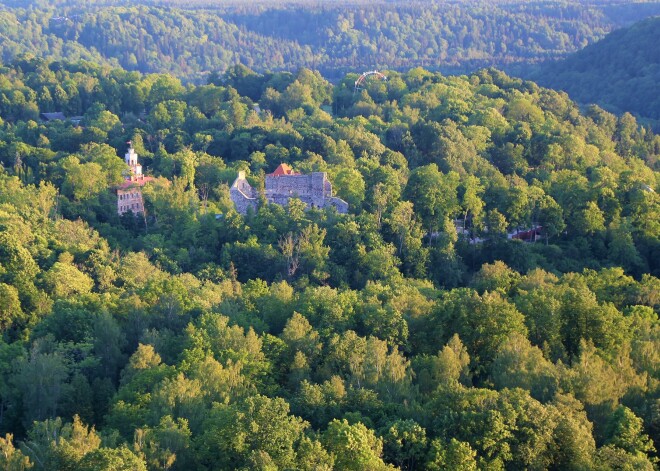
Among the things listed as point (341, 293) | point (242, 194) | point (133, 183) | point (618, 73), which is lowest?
point (133, 183)

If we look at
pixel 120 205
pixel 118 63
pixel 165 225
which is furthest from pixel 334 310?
pixel 118 63

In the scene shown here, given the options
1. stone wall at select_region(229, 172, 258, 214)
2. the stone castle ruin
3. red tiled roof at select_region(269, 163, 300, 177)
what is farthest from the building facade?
red tiled roof at select_region(269, 163, 300, 177)

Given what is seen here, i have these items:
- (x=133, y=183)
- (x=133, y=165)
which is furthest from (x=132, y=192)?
(x=133, y=165)

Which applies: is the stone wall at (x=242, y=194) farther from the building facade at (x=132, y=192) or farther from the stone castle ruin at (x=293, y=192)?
the building facade at (x=132, y=192)

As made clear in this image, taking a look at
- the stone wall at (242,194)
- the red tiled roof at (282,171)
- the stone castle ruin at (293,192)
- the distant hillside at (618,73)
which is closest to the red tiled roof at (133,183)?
the stone wall at (242,194)

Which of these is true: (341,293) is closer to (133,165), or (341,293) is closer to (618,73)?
(133,165)

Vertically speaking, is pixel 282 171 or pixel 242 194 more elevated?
pixel 282 171
